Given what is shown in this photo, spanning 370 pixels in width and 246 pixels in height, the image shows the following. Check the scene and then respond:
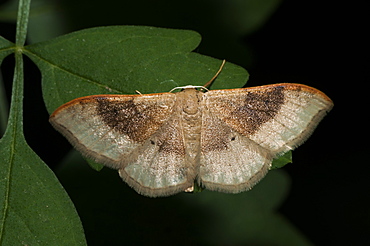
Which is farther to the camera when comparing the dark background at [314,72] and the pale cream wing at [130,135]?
the dark background at [314,72]

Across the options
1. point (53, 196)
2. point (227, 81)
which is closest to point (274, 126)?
point (227, 81)

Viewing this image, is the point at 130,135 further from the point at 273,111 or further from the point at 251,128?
the point at 273,111

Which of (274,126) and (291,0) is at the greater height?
(291,0)

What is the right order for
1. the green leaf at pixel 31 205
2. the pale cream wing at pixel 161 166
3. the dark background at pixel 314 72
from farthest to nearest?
the dark background at pixel 314 72, the pale cream wing at pixel 161 166, the green leaf at pixel 31 205

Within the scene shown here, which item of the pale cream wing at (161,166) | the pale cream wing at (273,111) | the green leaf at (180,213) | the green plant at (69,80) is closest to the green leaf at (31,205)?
the green plant at (69,80)

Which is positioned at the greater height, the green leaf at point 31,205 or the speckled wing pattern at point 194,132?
the speckled wing pattern at point 194,132

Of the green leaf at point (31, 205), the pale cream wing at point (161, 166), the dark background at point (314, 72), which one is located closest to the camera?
the green leaf at point (31, 205)

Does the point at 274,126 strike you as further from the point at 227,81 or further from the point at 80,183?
the point at 80,183

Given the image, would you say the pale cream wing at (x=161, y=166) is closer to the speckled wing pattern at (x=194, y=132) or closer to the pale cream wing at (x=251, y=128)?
the speckled wing pattern at (x=194, y=132)

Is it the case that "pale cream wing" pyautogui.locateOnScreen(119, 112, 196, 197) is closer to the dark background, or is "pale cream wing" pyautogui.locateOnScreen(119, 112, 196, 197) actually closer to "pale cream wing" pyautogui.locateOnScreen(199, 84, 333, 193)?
"pale cream wing" pyautogui.locateOnScreen(199, 84, 333, 193)
